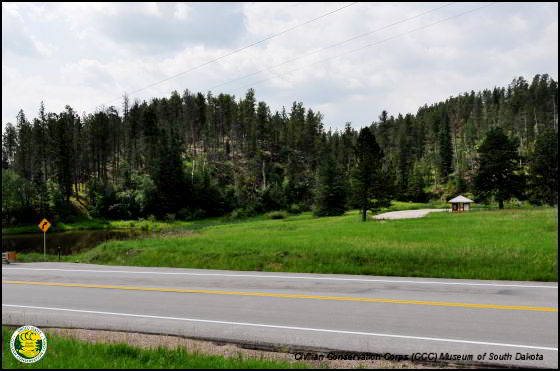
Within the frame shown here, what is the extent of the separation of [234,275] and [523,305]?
34.3ft

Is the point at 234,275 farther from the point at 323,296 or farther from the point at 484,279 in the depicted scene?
the point at 484,279

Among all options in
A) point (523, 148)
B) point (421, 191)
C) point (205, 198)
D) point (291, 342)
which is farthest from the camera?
point (523, 148)

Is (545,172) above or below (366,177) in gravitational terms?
above

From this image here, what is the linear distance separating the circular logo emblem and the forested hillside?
1740 inches

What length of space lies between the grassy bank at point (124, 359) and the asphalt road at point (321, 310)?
1.67 m

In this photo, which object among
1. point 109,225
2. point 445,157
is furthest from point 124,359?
point 445,157

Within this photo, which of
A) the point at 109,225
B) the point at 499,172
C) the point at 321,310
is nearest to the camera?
the point at 321,310

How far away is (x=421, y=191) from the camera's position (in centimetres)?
10694

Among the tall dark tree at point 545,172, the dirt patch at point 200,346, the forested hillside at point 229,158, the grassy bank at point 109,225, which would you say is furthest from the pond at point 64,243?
the tall dark tree at point 545,172

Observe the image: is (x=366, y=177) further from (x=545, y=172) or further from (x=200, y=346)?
(x=200, y=346)

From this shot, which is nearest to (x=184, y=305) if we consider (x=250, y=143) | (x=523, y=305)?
(x=523, y=305)

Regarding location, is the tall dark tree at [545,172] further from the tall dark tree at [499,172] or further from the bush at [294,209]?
the bush at [294,209]

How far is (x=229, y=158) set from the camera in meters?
125

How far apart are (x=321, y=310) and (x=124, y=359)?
535 cm
